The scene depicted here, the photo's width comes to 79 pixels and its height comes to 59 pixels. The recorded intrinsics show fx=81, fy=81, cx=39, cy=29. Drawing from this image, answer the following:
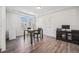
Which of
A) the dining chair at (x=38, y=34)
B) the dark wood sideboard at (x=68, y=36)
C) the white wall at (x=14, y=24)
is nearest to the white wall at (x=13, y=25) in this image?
the white wall at (x=14, y=24)

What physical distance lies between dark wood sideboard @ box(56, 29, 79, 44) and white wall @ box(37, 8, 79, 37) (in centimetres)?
10

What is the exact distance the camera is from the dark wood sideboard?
1.91 metres

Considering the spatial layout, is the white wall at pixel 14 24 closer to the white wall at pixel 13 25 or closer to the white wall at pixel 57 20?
→ the white wall at pixel 13 25

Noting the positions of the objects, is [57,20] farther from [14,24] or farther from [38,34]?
[14,24]

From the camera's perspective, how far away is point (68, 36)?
2.00 m

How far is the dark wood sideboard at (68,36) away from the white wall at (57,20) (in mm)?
104

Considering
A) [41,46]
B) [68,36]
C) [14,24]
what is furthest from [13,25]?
[68,36]

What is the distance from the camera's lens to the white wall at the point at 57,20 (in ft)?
6.14

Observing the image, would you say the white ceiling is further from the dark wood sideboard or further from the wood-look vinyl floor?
the wood-look vinyl floor

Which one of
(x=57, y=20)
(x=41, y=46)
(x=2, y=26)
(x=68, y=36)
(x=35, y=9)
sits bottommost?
(x=41, y=46)

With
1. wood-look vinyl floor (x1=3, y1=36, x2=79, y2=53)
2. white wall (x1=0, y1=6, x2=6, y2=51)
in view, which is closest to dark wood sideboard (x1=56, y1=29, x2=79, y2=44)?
wood-look vinyl floor (x1=3, y1=36, x2=79, y2=53)

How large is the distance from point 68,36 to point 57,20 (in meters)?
0.48

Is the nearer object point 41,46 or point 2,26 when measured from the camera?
point 2,26
